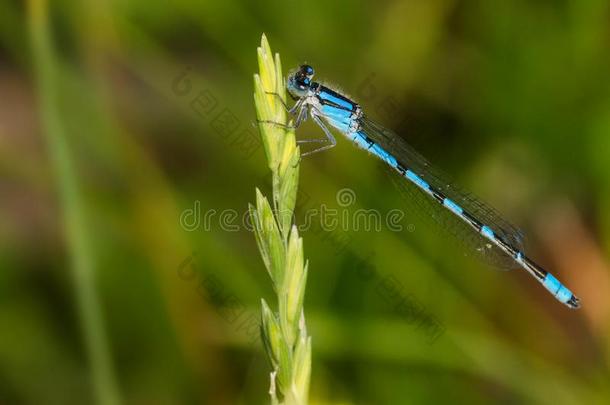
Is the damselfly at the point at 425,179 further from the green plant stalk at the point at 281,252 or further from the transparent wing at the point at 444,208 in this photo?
the green plant stalk at the point at 281,252

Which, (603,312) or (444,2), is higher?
(444,2)

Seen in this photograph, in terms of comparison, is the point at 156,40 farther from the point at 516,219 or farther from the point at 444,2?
the point at 516,219

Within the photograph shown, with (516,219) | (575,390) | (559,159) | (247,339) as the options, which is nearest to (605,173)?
(559,159)

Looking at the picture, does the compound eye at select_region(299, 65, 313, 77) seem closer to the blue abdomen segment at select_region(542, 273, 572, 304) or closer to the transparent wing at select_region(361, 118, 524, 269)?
the transparent wing at select_region(361, 118, 524, 269)

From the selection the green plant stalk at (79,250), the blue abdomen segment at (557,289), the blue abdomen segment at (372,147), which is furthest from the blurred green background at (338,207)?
the green plant stalk at (79,250)

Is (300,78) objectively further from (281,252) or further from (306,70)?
(281,252)
